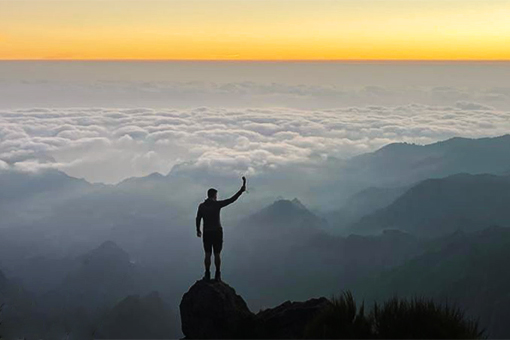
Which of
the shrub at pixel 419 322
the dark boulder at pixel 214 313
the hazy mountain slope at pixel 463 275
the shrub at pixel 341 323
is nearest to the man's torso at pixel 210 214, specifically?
the dark boulder at pixel 214 313

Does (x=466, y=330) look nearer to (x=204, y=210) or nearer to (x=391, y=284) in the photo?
(x=204, y=210)

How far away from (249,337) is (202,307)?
157cm

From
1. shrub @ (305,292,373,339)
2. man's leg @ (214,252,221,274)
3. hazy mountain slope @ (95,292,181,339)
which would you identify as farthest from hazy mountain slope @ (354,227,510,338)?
shrub @ (305,292,373,339)

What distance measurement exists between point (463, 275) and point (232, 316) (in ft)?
451

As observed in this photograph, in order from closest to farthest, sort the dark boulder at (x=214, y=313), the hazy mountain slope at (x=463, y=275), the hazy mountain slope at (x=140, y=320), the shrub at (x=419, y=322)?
the shrub at (x=419, y=322), the dark boulder at (x=214, y=313), the hazy mountain slope at (x=463, y=275), the hazy mountain slope at (x=140, y=320)

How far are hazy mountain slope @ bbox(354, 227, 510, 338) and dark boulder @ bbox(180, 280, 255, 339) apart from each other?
342 feet

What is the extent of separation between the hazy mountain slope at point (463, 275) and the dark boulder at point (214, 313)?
10423cm

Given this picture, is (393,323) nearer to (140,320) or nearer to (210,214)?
(210,214)

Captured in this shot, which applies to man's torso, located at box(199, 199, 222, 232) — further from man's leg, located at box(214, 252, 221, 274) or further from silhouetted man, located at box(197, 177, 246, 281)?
man's leg, located at box(214, 252, 221, 274)

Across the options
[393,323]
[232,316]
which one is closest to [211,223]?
[232,316]

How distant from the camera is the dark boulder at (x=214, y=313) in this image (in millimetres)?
16078

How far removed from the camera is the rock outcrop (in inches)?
601

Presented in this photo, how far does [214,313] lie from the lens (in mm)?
16312

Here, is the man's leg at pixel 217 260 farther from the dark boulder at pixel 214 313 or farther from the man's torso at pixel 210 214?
the man's torso at pixel 210 214
